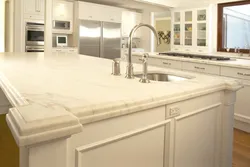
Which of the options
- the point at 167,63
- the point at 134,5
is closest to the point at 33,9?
the point at 134,5

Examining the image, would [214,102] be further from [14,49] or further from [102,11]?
[102,11]

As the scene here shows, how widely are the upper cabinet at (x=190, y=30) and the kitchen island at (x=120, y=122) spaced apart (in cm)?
495

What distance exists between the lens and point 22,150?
75 cm

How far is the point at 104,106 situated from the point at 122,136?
0.53 ft

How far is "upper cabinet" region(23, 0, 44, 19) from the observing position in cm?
541

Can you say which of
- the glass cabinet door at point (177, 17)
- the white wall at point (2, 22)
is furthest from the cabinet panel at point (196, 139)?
the white wall at point (2, 22)

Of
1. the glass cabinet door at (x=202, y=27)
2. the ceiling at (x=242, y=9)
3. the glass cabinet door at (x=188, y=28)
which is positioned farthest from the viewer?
the glass cabinet door at (x=188, y=28)

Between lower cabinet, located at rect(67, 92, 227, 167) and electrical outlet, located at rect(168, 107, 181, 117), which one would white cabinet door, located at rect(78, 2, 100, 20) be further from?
electrical outlet, located at rect(168, 107, 181, 117)

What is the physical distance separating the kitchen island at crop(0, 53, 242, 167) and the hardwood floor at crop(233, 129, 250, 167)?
934 mm

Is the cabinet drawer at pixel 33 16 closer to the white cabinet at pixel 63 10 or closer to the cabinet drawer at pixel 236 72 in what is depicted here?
the white cabinet at pixel 63 10

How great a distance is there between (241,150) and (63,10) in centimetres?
479

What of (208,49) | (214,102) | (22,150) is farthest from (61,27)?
(22,150)

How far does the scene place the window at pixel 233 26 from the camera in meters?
5.54

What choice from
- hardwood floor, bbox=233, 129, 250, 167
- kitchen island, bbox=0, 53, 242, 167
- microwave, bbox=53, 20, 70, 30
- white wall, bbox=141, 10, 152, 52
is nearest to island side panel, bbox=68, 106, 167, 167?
kitchen island, bbox=0, 53, 242, 167
